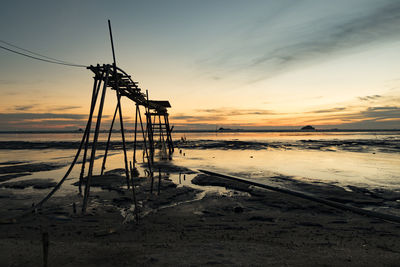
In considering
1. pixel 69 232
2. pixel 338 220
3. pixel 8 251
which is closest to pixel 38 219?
pixel 69 232

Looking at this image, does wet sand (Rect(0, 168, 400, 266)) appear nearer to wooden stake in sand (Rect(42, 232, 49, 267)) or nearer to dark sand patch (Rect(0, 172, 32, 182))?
wooden stake in sand (Rect(42, 232, 49, 267))

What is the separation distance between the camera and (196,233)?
7230 millimetres

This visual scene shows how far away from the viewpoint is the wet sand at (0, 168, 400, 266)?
18.3 ft

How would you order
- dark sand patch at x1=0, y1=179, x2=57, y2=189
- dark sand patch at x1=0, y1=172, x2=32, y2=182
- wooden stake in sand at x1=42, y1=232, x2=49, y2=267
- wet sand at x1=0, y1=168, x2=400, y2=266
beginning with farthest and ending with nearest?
1. dark sand patch at x1=0, y1=172, x2=32, y2=182
2. dark sand patch at x1=0, y1=179, x2=57, y2=189
3. wet sand at x1=0, y1=168, x2=400, y2=266
4. wooden stake in sand at x1=42, y1=232, x2=49, y2=267

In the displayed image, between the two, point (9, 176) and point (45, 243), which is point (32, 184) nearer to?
point (9, 176)

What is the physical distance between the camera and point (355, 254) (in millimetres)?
5758

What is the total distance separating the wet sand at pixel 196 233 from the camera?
5.57 meters

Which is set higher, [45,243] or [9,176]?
[45,243]

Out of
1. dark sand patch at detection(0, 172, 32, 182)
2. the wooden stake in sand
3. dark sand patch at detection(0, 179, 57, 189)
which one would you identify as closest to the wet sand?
the wooden stake in sand

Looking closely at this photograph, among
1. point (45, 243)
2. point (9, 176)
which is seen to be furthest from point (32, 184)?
point (45, 243)

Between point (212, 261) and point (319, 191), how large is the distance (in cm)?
930

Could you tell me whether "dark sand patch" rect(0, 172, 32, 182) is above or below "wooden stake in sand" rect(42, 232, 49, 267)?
below

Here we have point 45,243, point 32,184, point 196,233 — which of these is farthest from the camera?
point 32,184

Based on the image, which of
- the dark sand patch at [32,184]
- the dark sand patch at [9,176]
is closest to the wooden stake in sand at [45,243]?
the dark sand patch at [32,184]
